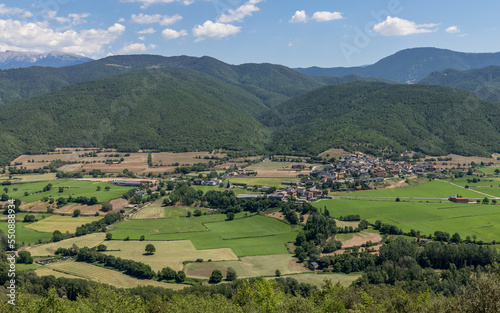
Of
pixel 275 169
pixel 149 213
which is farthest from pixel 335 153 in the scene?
pixel 149 213

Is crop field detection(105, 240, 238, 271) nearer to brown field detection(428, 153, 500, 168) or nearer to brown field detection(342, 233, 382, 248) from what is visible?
brown field detection(342, 233, 382, 248)

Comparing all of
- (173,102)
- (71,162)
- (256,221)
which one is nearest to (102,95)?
(173,102)

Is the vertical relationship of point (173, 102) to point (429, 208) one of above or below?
above

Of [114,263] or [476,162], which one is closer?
[114,263]

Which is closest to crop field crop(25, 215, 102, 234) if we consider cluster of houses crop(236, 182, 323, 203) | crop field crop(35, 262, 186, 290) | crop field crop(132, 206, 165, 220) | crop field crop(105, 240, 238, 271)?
crop field crop(132, 206, 165, 220)

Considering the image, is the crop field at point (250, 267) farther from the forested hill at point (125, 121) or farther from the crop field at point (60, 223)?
the forested hill at point (125, 121)

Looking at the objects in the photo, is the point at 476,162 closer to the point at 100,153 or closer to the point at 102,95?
the point at 100,153

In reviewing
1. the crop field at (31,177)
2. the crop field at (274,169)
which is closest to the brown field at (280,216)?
the crop field at (274,169)
